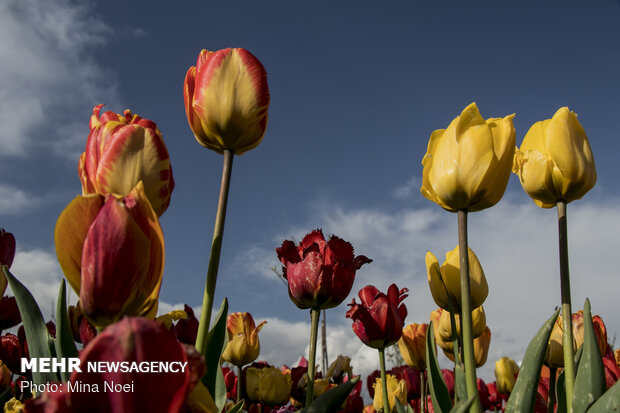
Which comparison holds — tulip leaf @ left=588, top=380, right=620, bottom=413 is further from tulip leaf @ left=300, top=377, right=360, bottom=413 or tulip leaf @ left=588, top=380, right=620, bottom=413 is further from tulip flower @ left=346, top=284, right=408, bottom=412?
tulip flower @ left=346, top=284, right=408, bottom=412

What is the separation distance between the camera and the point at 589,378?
130 centimetres

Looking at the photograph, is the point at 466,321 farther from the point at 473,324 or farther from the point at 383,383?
the point at 473,324

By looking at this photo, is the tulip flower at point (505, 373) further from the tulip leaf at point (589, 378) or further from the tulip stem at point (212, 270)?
the tulip stem at point (212, 270)

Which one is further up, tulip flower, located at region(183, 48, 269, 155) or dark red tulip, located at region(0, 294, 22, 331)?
tulip flower, located at region(183, 48, 269, 155)

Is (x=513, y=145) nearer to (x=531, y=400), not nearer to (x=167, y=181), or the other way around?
(x=531, y=400)

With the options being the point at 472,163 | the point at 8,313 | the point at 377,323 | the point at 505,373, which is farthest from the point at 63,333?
the point at 505,373

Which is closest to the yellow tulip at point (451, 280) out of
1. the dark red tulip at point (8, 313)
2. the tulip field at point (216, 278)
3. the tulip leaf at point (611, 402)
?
the tulip field at point (216, 278)

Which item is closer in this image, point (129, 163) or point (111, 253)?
point (111, 253)

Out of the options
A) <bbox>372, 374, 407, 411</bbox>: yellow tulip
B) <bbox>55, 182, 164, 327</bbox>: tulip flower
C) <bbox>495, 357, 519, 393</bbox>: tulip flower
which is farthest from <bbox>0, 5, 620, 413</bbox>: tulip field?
<bbox>495, 357, 519, 393</bbox>: tulip flower

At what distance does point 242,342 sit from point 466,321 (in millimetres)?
2141

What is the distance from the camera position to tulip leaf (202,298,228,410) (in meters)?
1.12

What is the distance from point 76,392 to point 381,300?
1984 mm

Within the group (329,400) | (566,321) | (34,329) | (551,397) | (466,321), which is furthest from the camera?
(551,397)

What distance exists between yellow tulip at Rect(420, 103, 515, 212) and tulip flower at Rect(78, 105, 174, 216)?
2.87ft
